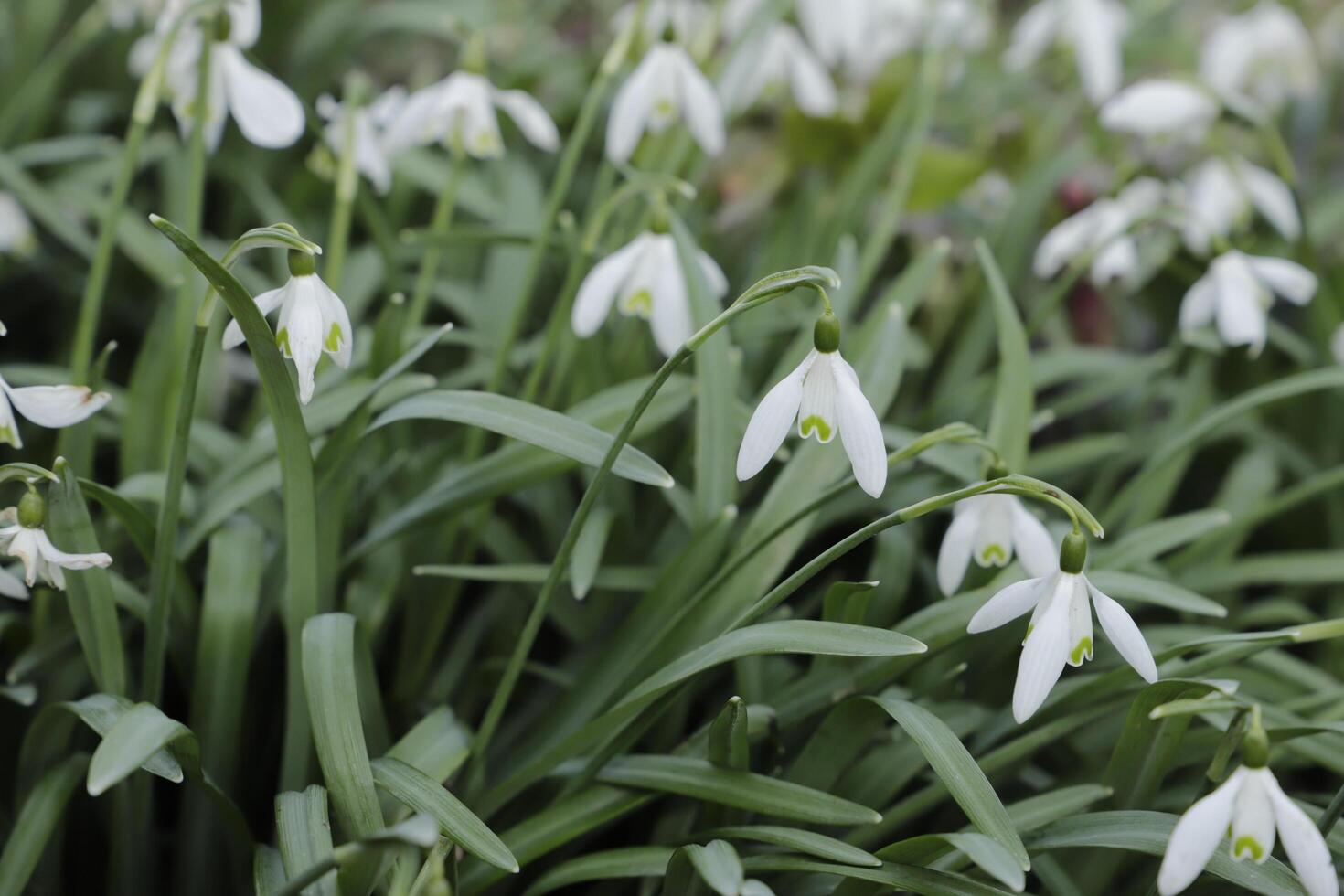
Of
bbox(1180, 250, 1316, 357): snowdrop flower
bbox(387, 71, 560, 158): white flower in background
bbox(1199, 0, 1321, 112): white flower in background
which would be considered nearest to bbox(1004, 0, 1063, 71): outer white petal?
bbox(1199, 0, 1321, 112): white flower in background

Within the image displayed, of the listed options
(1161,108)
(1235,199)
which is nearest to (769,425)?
(1161,108)

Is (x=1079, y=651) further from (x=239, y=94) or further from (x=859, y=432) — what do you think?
(x=239, y=94)

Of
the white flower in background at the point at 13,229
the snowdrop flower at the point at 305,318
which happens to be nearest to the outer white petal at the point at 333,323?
the snowdrop flower at the point at 305,318

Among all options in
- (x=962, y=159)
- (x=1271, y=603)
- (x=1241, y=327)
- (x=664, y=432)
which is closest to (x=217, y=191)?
(x=664, y=432)

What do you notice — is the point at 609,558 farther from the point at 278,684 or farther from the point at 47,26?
the point at 47,26

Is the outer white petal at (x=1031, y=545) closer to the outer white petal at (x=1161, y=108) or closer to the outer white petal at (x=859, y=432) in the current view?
the outer white petal at (x=859, y=432)

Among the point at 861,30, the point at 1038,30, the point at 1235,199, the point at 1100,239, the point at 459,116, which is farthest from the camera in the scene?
the point at 1038,30
